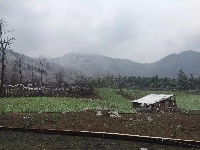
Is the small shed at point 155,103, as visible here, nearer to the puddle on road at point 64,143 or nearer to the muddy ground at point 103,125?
the muddy ground at point 103,125

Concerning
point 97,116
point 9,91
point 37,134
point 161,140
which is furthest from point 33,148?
point 9,91

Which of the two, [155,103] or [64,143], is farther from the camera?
[155,103]

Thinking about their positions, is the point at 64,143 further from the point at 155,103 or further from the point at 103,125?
the point at 155,103

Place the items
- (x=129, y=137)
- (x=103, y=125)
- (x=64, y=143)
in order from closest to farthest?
1. (x=64, y=143)
2. (x=129, y=137)
3. (x=103, y=125)

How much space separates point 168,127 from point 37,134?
1332cm

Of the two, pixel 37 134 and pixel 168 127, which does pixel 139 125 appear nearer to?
pixel 168 127

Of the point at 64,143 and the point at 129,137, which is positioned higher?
the point at 129,137

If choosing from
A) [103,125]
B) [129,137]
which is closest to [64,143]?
[129,137]

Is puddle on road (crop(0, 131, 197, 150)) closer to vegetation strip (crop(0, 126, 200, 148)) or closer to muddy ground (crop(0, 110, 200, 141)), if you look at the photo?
vegetation strip (crop(0, 126, 200, 148))

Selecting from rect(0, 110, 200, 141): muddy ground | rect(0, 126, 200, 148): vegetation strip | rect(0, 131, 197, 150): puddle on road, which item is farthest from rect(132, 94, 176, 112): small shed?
rect(0, 131, 197, 150): puddle on road

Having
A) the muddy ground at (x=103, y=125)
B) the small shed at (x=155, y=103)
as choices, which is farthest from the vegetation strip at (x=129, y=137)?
the small shed at (x=155, y=103)

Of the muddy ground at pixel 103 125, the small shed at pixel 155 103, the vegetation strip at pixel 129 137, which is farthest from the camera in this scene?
the small shed at pixel 155 103

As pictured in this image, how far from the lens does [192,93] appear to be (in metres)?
110

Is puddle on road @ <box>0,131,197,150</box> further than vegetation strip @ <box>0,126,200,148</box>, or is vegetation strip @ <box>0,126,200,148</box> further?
vegetation strip @ <box>0,126,200,148</box>
